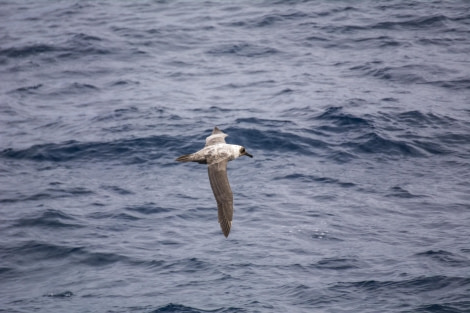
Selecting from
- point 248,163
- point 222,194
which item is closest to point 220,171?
point 222,194

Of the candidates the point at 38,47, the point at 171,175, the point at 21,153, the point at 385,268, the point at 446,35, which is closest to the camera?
the point at 385,268

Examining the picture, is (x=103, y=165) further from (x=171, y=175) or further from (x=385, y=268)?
(x=385, y=268)

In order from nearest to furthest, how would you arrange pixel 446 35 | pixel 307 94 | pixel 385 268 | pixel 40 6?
pixel 385 268
pixel 307 94
pixel 446 35
pixel 40 6

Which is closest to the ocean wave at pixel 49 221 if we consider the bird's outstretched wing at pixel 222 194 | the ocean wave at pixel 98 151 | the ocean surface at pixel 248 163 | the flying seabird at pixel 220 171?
the ocean surface at pixel 248 163

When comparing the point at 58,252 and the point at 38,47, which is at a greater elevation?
the point at 38,47

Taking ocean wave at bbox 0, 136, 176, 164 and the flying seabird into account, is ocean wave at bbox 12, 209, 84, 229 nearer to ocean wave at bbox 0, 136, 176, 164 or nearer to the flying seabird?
ocean wave at bbox 0, 136, 176, 164

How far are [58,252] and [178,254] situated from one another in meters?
3.36

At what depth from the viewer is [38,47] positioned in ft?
115

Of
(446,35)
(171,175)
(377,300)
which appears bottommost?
(377,300)

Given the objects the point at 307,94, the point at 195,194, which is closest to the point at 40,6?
the point at 307,94

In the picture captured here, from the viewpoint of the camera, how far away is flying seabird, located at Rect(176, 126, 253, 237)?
Answer: 14.2m

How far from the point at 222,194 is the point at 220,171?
0.64 m

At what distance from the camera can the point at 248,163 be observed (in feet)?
79.6

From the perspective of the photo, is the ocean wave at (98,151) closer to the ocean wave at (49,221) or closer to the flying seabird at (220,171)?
the ocean wave at (49,221)
